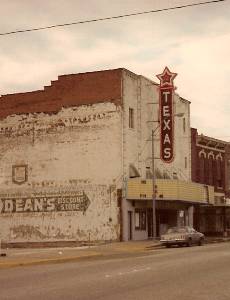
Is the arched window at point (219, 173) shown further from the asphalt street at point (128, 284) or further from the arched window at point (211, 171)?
the asphalt street at point (128, 284)

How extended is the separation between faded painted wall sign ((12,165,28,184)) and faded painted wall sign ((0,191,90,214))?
1.45 meters

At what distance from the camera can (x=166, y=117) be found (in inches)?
1971

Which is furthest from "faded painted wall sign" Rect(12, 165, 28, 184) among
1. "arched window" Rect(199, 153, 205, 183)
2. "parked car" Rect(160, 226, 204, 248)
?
"arched window" Rect(199, 153, 205, 183)

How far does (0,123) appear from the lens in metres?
55.5

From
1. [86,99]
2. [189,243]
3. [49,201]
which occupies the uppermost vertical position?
[86,99]

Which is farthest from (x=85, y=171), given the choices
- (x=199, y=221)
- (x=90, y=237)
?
(x=199, y=221)

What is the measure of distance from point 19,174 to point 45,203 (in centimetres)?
373

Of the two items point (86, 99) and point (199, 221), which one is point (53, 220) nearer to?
point (86, 99)

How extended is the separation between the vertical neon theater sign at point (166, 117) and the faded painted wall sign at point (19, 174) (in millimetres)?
11729

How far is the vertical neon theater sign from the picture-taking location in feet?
164

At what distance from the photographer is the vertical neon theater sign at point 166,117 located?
49.9m

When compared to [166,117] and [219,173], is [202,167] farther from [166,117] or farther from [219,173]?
[166,117]

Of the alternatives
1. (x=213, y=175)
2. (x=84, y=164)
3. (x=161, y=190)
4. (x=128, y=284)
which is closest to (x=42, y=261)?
(x=128, y=284)

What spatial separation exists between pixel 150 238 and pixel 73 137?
1019 centimetres
